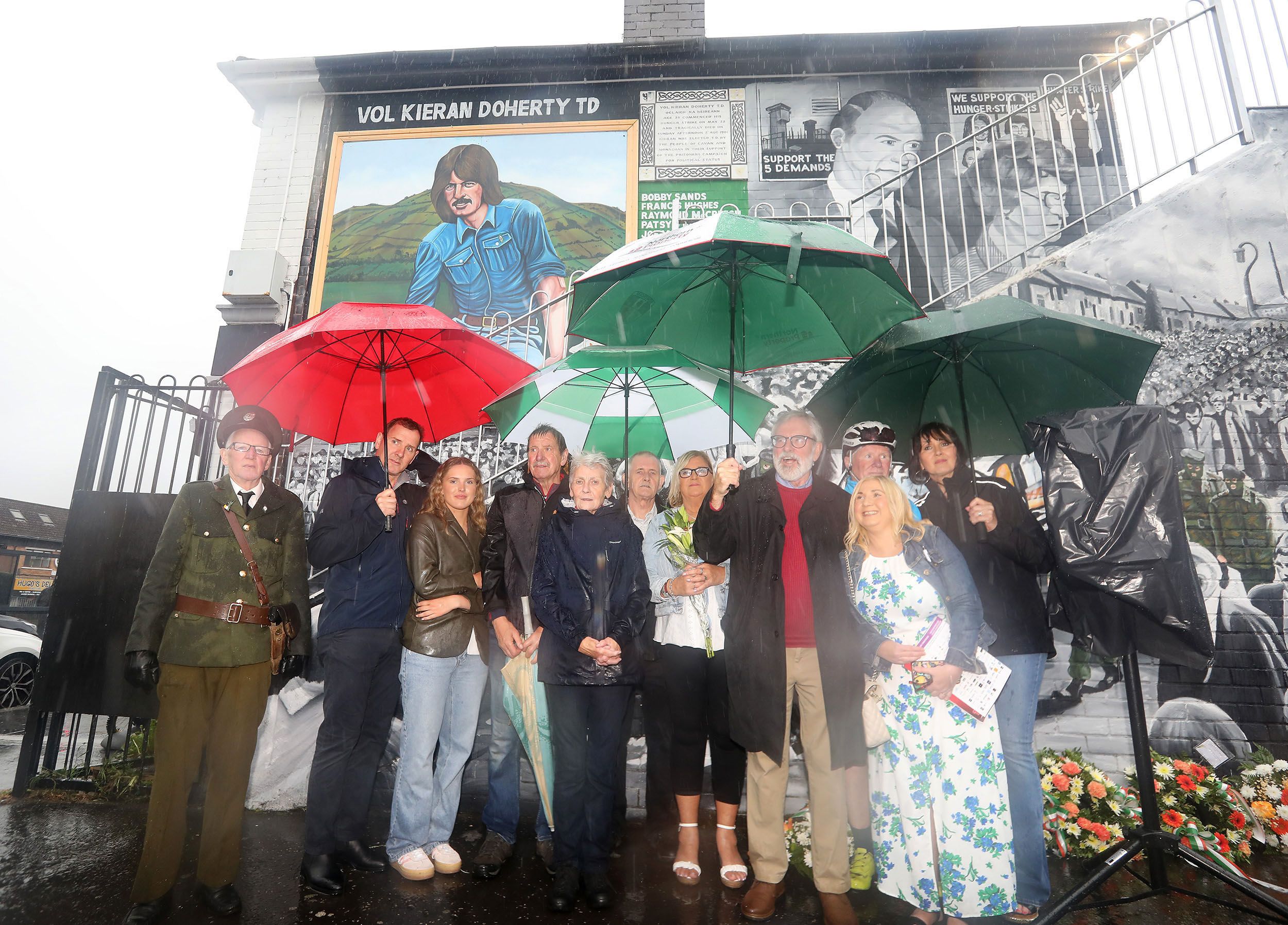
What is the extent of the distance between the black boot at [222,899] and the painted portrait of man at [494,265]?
4886 millimetres

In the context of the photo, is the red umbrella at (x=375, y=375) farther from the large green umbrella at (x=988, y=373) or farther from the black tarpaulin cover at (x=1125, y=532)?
the black tarpaulin cover at (x=1125, y=532)

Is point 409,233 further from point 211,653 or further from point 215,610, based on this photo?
point 211,653

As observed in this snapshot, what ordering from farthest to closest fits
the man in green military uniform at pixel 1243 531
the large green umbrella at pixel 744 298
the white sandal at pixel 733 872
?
the man in green military uniform at pixel 1243 531 < the white sandal at pixel 733 872 < the large green umbrella at pixel 744 298

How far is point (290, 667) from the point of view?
10.9 ft

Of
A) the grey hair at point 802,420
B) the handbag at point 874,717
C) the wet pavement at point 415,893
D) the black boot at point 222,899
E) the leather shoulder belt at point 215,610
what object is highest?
the grey hair at point 802,420

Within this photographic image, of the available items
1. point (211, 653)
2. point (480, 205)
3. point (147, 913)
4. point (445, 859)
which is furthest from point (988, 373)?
point (480, 205)

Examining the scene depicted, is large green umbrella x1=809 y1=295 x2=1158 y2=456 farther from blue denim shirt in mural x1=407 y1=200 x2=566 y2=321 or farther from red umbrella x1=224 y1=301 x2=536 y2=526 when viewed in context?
blue denim shirt in mural x1=407 y1=200 x2=566 y2=321

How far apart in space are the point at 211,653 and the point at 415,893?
1.59 m

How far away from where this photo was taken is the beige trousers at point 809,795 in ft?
9.68

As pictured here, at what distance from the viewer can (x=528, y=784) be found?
4.76 metres

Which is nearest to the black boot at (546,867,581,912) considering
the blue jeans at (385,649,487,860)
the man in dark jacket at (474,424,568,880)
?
the man in dark jacket at (474,424,568,880)

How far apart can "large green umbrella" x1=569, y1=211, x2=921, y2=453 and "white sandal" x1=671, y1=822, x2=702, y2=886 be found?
2.09 m

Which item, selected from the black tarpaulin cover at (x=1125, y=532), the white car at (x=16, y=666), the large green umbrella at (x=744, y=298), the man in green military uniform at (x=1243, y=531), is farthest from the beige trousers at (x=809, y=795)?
the white car at (x=16, y=666)

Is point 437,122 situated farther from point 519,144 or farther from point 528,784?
point 528,784
